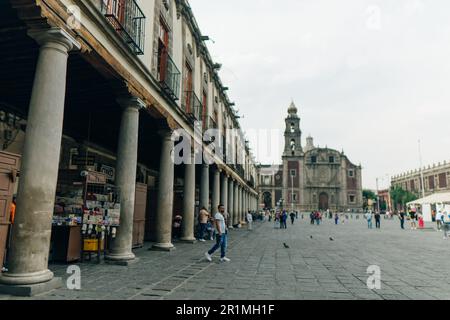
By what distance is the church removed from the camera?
2953 inches

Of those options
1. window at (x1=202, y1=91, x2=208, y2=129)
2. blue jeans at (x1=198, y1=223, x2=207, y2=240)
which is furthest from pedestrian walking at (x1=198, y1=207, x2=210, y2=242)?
window at (x1=202, y1=91, x2=208, y2=129)

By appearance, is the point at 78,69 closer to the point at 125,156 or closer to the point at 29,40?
the point at 29,40

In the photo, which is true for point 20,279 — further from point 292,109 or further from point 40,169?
point 292,109

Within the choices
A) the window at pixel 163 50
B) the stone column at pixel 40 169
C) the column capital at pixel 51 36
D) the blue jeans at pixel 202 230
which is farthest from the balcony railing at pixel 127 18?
the blue jeans at pixel 202 230

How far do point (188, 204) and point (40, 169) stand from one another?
27.0ft

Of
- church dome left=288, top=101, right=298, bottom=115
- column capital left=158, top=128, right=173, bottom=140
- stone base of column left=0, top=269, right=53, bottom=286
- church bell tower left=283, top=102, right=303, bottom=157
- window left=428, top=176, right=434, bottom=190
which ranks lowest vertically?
stone base of column left=0, top=269, right=53, bottom=286

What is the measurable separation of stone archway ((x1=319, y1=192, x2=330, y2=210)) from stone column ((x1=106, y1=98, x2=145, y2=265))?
241 feet

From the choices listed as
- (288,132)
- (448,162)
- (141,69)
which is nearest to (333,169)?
(288,132)

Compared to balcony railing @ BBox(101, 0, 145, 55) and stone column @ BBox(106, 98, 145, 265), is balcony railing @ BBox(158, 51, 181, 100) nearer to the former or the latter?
balcony railing @ BBox(101, 0, 145, 55)

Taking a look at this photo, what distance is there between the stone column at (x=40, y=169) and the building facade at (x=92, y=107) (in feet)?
0.05

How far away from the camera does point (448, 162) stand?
7175 cm

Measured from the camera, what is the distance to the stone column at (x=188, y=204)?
12.7 m

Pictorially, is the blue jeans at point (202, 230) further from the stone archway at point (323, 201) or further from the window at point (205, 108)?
the stone archway at point (323, 201)

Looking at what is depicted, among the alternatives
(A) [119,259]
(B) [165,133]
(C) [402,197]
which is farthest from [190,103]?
(C) [402,197]
